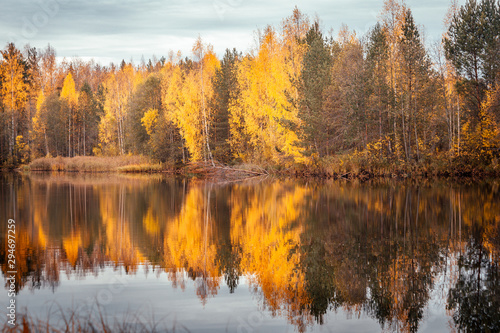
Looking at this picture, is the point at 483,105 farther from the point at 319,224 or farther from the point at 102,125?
the point at 102,125

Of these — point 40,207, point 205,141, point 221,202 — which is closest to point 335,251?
point 221,202

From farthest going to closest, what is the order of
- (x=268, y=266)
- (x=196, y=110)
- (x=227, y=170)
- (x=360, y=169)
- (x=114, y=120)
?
(x=114, y=120) < (x=196, y=110) < (x=227, y=170) < (x=360, y=169) < (x=268, y=266)

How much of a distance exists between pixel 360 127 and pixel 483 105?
8.17m

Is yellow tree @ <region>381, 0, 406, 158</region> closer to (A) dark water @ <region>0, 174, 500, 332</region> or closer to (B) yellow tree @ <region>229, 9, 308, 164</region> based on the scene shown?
(B) yellow tree @ <region>229, 9, 308, 164</region>

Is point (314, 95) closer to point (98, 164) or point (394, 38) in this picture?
point (394, 38)

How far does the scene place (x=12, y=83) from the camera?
60781mm

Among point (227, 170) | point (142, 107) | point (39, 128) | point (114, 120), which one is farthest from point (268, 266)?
point (39, 128)

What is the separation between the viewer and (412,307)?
7.27 m

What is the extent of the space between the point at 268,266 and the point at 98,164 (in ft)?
165

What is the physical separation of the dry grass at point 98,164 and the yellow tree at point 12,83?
625cm

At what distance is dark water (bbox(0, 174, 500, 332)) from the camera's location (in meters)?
7.02

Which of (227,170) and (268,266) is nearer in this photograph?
(268,266)

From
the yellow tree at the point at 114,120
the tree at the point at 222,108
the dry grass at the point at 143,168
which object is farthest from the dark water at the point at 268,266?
the yellow tree at the point at 114,120

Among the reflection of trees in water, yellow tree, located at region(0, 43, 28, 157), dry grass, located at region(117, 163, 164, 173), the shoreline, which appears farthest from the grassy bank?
yellow tree, located at region(0, 43, 28, 157)
